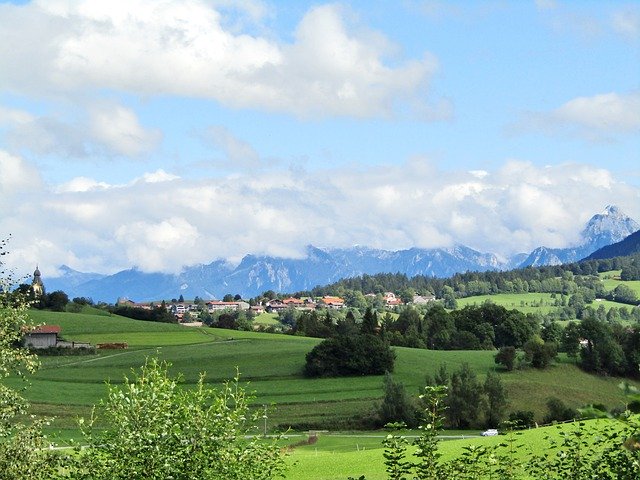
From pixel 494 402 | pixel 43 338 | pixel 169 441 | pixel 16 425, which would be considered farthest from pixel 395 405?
pixel 43 338

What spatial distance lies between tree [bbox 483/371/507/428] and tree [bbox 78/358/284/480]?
7546 centimetres

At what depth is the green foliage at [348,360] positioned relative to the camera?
13100 cm

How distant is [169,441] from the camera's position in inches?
995

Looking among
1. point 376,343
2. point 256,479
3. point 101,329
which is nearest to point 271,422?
point 376,343

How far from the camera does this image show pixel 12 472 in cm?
2769

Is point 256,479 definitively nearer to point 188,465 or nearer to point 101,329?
point 188,465

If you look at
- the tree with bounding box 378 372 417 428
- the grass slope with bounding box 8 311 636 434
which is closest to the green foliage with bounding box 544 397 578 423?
the grass slope with bounding box 8 311 636 434

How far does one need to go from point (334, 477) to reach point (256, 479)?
65.9 feet

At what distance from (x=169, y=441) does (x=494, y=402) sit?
7963 centimetres

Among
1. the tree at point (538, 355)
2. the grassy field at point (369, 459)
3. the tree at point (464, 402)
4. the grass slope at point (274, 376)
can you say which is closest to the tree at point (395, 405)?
the grass slope at point (274, 376)

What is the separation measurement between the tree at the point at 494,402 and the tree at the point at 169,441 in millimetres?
75465

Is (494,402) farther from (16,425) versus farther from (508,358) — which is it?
(16,425)

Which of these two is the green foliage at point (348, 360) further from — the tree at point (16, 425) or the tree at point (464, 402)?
the tree at point (16, 425)

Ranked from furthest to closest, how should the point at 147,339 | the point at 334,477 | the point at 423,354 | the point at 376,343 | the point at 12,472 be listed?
the point at 147,339 < the point at 423,354 < the point at 376,343 < the point at 334,477 < the point at 12,472
